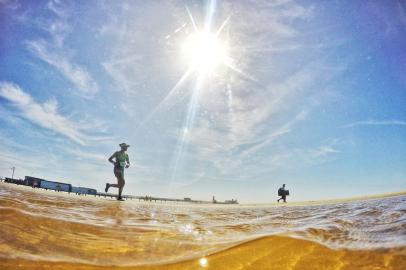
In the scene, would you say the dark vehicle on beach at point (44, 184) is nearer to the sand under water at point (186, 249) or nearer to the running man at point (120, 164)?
the running man at point (120, 164)

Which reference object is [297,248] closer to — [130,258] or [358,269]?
[358,269]

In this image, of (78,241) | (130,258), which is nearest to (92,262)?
(130,258)

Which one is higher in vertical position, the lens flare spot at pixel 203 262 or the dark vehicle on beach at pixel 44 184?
the dark vehicle on beach at pixel 44 184

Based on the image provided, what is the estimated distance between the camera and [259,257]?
158 centimetres

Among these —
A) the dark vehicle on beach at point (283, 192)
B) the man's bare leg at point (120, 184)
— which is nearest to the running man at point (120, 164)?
the man's bare leg at point (120, 184)

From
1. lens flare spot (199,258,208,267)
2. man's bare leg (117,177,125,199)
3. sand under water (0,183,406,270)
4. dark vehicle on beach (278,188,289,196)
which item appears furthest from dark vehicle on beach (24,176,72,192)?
lens flare spot (199,258,208,267)

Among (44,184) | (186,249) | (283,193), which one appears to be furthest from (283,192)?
(44,184)

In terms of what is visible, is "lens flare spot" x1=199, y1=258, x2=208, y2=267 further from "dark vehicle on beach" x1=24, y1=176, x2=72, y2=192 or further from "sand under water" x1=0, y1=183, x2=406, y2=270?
"dark vehicle on beach" x1=24, y1=176, x2=72, y2=192

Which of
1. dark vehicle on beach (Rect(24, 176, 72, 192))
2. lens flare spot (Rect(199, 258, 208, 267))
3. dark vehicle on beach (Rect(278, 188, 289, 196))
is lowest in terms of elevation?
lens flare spot (Rect(199, 258, 208, 267))

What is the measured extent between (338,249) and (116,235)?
1.72 meters

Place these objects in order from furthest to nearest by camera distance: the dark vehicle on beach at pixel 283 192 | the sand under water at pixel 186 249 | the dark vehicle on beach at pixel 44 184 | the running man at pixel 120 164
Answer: the dark vehicle on beach at pixel 44 184 → the dark vehicle on beach at pixel 283 192 → the running man at pixel 120 164 → the sand under water at pixel 186 249

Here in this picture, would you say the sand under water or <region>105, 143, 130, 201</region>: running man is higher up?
<region>105, 143, 130, 201</region>: running man

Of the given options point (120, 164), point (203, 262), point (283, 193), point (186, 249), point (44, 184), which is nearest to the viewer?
point (203, 262)

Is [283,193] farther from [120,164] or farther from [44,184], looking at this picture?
[44,184]
